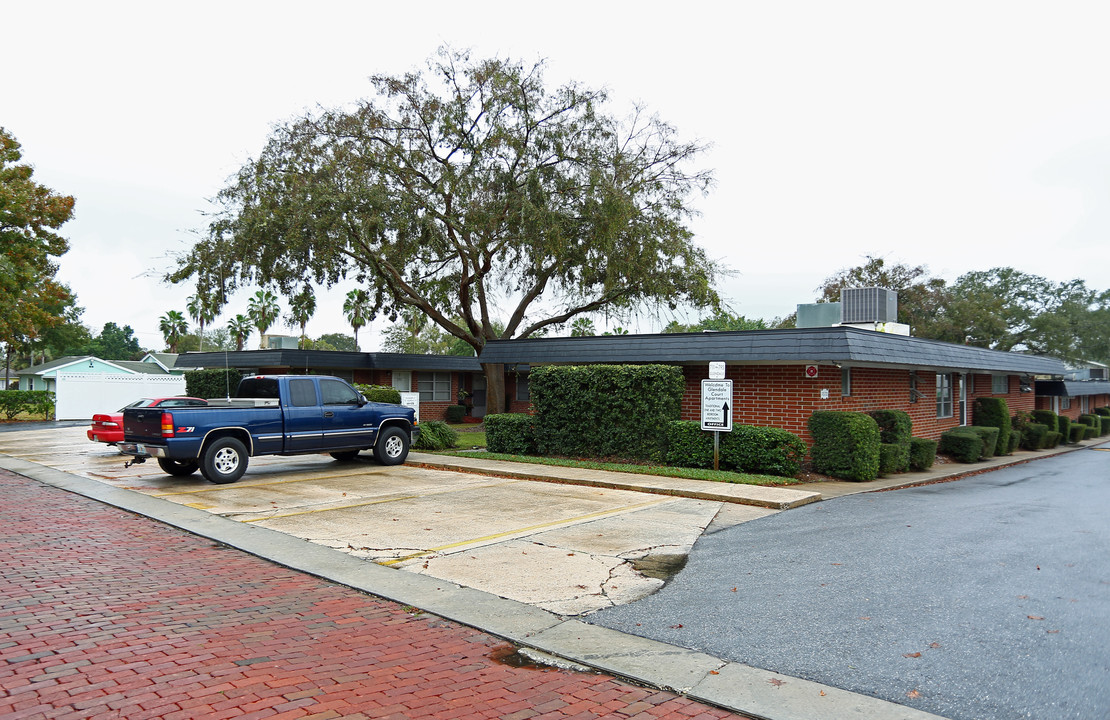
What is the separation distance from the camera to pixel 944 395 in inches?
810

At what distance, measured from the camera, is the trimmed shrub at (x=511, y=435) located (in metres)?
18.2

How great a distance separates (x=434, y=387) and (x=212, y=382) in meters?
10.2

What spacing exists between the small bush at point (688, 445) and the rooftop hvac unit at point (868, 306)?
7160mm

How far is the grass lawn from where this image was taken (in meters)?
13.1

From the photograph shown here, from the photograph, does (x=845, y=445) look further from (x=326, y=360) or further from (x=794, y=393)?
(x=326, y=360)

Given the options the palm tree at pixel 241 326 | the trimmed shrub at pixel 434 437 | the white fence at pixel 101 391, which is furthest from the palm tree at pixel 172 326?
the trimmed shrub at pixel 434 437

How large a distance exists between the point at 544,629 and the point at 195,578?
11.8 ft

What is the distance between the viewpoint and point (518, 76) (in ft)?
77.9

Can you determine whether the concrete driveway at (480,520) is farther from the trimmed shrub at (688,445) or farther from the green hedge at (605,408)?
the green hedge at (605,408)

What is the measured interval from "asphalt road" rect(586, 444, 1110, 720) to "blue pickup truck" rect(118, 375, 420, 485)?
9.05 m

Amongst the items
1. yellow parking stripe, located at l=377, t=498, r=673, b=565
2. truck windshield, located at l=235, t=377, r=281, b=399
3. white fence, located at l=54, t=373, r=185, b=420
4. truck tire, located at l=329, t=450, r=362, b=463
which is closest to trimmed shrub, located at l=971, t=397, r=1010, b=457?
yellow parking stripe, located at l=377, t=498, r=673, b=565

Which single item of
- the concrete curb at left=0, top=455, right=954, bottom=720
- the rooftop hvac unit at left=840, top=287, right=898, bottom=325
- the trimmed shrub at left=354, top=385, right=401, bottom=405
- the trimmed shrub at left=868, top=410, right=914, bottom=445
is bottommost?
the concrete curb at left=0, top=455, right=954, bottom=720

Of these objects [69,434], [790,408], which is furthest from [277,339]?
[790,408]

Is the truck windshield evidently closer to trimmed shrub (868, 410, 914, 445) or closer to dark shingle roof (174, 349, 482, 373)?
trimmed shrub (868, 410, 914, 445)
